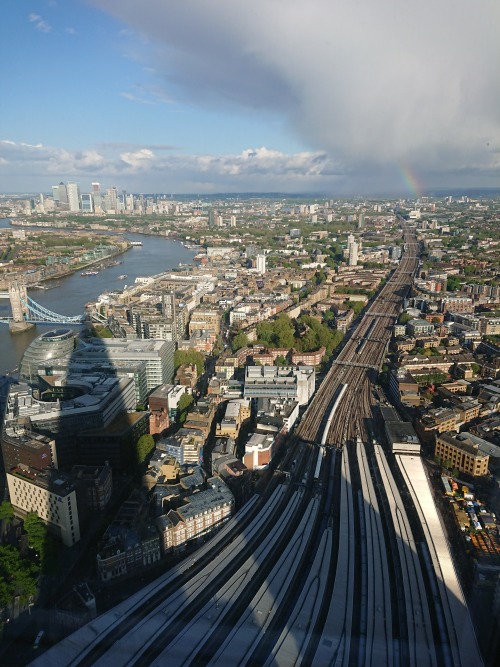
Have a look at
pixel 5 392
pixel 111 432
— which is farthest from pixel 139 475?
pixel 5 392

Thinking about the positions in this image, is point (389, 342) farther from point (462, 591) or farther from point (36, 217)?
point (36, 217)

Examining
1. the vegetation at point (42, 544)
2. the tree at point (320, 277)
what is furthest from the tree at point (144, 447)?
the tree at point (320, 277)

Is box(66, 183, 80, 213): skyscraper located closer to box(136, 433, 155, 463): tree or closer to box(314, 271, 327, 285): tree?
box(314, 271, 327, 285): tree

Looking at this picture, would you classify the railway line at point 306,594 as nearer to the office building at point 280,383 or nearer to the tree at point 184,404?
the office building at point 280,383

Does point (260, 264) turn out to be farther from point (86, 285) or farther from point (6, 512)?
point (6, 512)

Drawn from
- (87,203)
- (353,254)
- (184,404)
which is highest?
(87,203)

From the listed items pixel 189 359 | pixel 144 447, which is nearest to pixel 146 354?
pixel 189 359
